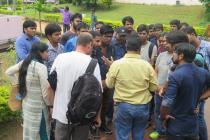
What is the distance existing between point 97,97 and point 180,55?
1.02 m

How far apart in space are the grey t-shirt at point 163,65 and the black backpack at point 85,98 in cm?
164

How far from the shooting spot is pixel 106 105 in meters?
5.89

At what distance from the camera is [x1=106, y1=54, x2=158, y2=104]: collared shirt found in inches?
168

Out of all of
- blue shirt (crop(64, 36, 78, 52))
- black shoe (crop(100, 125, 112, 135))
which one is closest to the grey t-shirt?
black shoe (crop(100, 125, 112, 135))

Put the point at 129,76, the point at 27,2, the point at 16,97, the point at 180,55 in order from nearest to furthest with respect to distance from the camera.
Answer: the point at 180,55 → the point at 129,76 → the point at 16,97 → the point at 27,2

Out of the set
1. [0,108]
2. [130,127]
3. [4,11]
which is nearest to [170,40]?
[130,127]

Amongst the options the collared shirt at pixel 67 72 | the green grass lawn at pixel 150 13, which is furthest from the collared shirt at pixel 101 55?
the green grass lawn at pixel 150 13

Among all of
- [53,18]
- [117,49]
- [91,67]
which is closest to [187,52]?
[91,67]

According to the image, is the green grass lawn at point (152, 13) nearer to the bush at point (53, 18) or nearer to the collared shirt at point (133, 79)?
the bush at point (53, 18)

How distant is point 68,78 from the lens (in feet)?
13.3

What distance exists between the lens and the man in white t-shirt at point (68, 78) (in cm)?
405

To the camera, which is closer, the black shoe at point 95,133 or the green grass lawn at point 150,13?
the black shoe at point 95,133

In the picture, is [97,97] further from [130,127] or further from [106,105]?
[106,105]

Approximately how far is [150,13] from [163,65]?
23.0 meters
